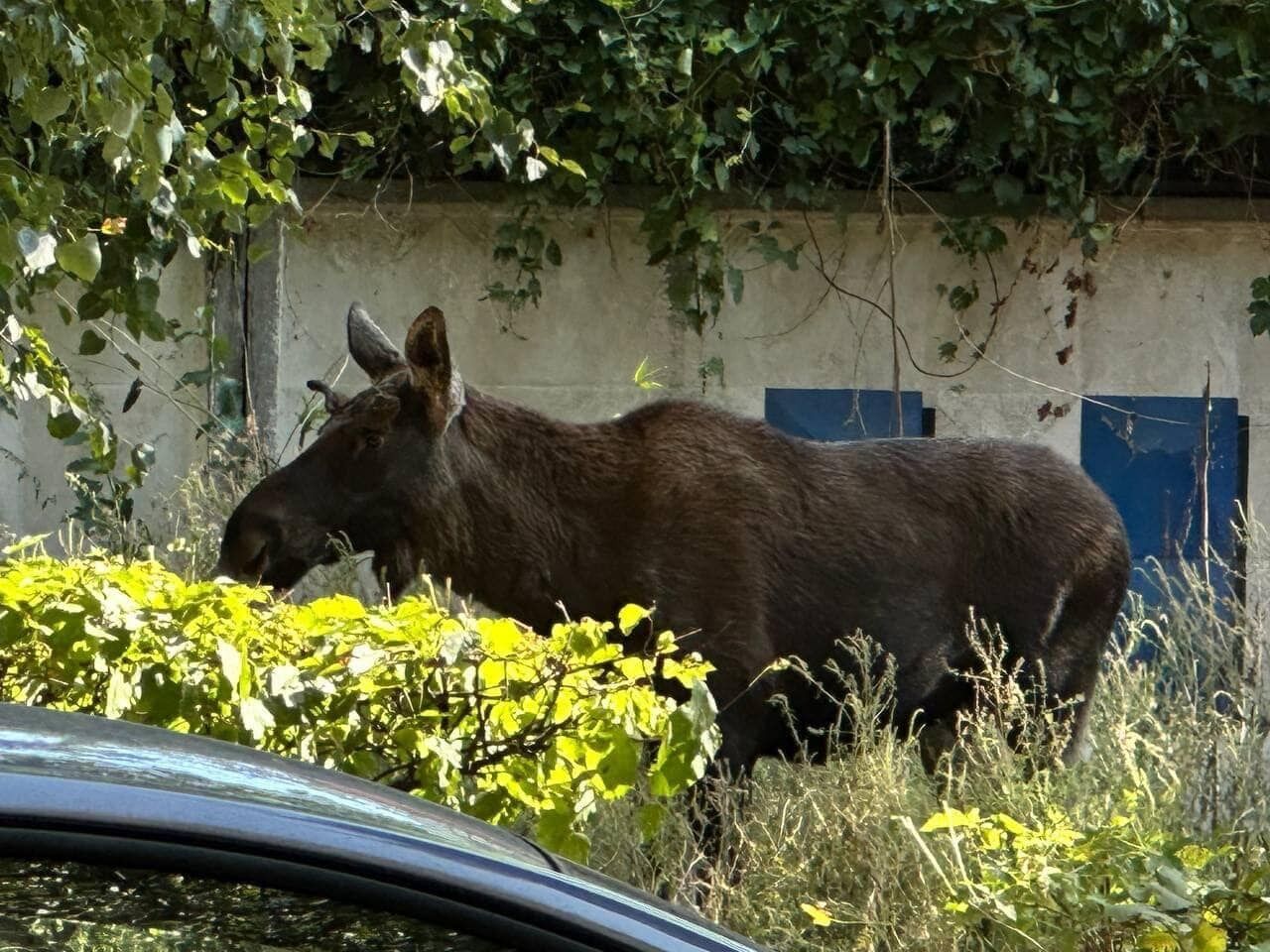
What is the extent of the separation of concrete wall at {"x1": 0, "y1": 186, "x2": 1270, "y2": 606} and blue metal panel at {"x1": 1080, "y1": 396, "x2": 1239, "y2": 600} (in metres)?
0.10

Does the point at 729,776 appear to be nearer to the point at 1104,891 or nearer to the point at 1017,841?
the point at 1017,841

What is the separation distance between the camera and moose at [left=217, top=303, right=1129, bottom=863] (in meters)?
5.74

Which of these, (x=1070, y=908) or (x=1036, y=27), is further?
(x=1036, y=27)

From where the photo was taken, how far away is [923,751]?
21.0 feet

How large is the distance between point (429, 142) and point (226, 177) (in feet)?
12.2

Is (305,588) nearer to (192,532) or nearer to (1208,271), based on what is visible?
(192,532)

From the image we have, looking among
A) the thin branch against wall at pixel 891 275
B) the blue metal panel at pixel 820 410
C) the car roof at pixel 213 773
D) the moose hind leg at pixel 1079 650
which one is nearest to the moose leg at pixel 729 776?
the moose hind leg at pixel 1079 650

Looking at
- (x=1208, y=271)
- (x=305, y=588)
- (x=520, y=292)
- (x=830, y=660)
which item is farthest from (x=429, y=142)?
(x=830, y=660)

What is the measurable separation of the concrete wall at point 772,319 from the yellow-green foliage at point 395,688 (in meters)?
4.94

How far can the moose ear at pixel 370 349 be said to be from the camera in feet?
20.4

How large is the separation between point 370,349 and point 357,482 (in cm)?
62

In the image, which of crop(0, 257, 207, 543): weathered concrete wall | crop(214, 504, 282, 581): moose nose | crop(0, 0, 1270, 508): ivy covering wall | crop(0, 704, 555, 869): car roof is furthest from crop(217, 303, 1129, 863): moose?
crop(0, 704, 555, 869): car roof

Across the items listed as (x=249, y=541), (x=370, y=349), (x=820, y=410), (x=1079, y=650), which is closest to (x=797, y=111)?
(x=820, y=410)

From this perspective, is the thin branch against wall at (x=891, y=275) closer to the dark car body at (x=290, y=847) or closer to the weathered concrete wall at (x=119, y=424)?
the weathered concrete wall at (x=119, y=424)
